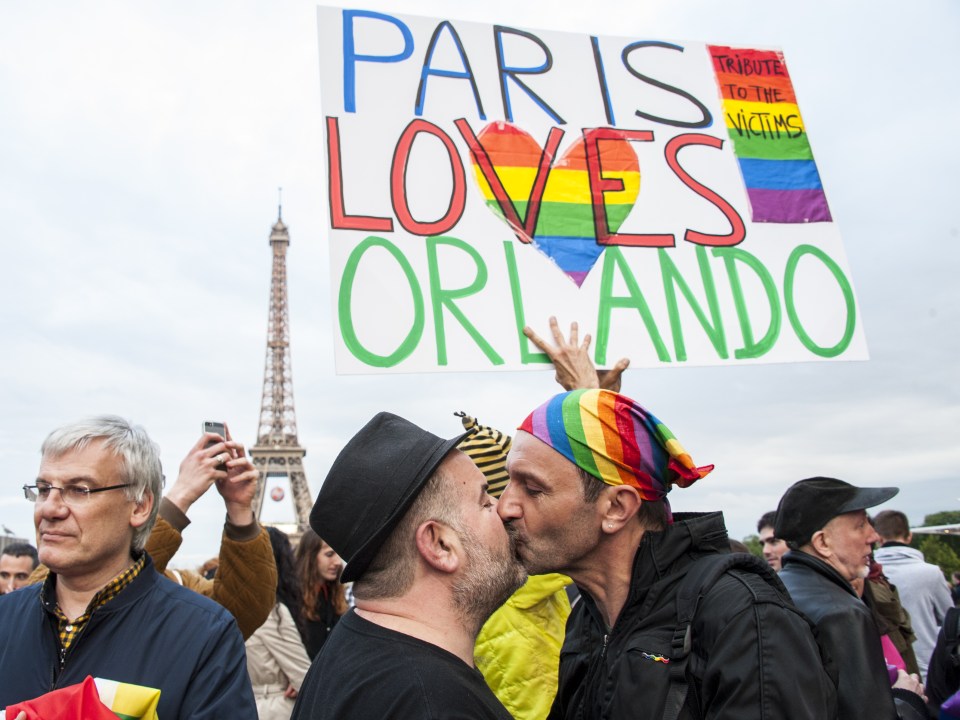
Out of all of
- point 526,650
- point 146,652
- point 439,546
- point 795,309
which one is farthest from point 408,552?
point 795,309

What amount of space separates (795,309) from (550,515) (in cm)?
189

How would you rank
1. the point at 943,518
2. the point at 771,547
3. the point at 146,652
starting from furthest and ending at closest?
the point at 943,518 < the point at 771,547 < the point at 146,652

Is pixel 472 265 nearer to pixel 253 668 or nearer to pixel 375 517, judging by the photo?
pixel 375 517

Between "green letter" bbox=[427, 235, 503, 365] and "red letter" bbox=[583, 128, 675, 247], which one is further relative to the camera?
"red letter" bbox=[583, 128, 675, 247]

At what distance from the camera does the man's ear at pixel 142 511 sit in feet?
7.92

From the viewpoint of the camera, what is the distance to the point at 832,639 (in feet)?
7.89

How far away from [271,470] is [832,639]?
52605 millimetres

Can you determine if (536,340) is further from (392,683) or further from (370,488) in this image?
(392,683)

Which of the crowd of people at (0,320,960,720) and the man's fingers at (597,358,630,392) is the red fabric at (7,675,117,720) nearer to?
the crowd of people at (0,320,960,720)

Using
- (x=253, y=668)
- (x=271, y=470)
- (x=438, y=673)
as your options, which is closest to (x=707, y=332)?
(x=438, y=673)

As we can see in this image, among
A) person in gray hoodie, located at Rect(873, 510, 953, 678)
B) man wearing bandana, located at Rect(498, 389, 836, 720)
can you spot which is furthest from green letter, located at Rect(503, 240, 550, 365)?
person in gray hoodie, located at Rect(873, 510, 953, 678)

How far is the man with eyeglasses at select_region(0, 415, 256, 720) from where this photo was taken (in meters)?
2.18

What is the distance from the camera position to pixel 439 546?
1.71 meters

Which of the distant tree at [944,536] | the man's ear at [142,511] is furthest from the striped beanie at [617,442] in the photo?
the distant tree at [944,536]
